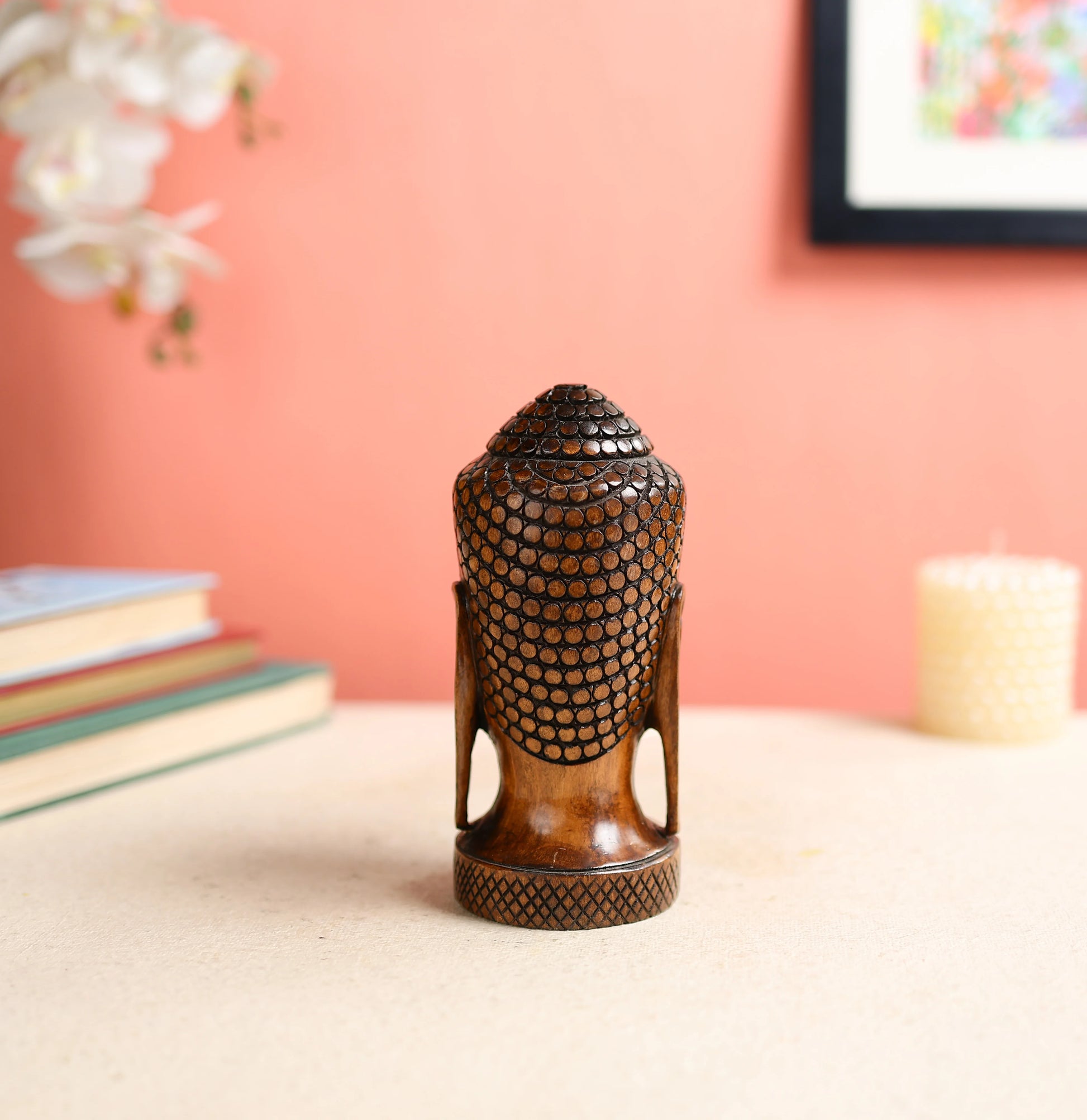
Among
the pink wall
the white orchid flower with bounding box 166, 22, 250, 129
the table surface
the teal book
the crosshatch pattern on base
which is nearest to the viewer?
the table surface

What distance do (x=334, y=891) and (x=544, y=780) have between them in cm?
16

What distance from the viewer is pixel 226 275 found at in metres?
1.31

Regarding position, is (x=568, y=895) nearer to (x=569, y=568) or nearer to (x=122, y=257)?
(x=569, y=568)

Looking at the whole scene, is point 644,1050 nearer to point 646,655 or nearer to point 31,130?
point 646,655

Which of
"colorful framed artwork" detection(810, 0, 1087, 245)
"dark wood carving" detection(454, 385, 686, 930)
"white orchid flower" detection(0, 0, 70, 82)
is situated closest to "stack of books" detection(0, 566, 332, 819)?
"dark wood carving" detection(454, 385, 686, 930)

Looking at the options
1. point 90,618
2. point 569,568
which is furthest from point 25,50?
point 569,568

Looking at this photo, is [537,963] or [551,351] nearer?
[537,963]

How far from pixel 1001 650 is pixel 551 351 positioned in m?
0.56

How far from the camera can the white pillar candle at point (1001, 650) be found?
103cm

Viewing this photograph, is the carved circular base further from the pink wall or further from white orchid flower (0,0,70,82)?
white orchid flower (0,0,70,82)

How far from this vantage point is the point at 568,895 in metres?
0.65

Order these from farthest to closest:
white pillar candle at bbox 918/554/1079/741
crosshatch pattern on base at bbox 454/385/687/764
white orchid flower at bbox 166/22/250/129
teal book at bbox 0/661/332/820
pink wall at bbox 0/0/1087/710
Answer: pink wall at bbox 0/0/1087/710
white orchid flower at bbox 166/22/250/129
white pillar candle at bbox 918/554/1079/741
teal book at bbox 0/661/332/820
crosshatch pattern on base at bbox 454/385/687/764

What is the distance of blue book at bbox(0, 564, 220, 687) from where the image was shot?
2.91ft

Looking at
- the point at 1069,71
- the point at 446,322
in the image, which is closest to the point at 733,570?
the point at 446,322
